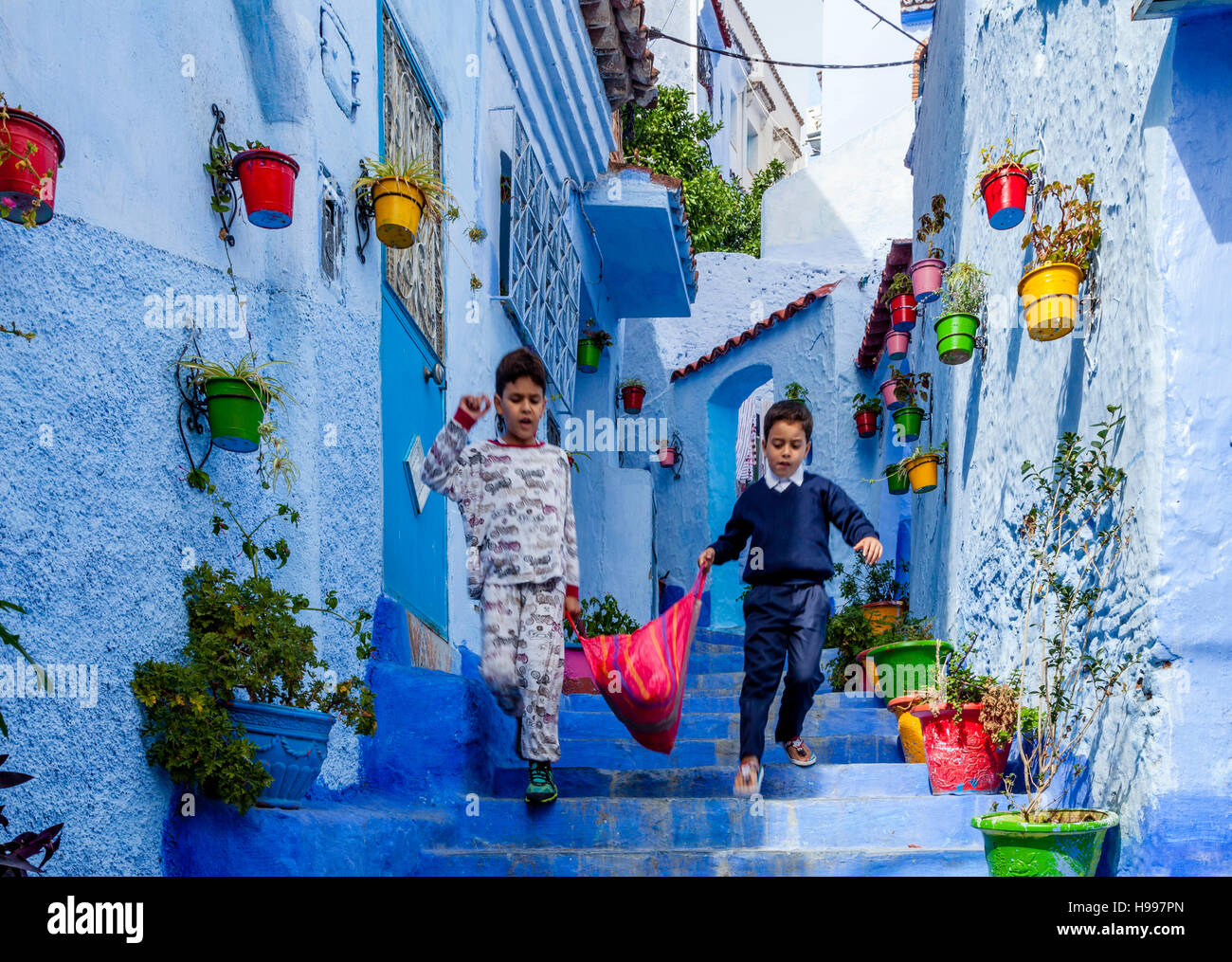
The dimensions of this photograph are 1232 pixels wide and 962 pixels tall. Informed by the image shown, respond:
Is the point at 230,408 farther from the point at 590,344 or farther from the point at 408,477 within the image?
the point at 590,344

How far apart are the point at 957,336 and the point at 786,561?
1942 millimetres

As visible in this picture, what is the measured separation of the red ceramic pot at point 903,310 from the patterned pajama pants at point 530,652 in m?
5.75

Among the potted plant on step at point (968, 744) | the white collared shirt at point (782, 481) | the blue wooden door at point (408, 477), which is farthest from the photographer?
the blue wooden door at point (408, 477)

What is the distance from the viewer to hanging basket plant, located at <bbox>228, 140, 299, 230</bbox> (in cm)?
420

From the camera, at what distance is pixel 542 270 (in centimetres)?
921

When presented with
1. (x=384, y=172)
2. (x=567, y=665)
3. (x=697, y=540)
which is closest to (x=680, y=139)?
(x=697, y=540)

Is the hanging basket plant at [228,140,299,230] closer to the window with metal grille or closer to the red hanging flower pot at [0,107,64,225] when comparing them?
the window with metal grille

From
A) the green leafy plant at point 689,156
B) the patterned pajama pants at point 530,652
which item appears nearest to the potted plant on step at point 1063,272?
the patterned pajama pants at point 530,652

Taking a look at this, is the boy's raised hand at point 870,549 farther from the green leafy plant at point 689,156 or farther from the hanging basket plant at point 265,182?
the green leafy plant at point 689,156

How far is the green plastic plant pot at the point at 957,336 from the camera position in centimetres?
639

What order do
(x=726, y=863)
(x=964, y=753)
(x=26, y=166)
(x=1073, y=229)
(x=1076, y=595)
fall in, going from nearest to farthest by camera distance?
(x=26, y=166), (x=726, y=863), (x=1076, y=595), (x=1073, y=229), (x=964, y=753)

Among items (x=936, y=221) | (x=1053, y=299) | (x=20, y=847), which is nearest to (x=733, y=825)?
(x=1053, y=299)

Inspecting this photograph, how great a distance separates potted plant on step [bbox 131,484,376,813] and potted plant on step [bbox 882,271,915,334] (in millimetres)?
Answer: 6423

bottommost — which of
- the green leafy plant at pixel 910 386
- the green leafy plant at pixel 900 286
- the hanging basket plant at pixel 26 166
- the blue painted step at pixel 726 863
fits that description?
the blue painted step at pixel 726 863
